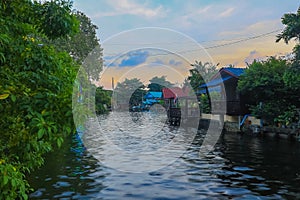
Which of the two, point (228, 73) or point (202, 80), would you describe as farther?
point (202, 80)

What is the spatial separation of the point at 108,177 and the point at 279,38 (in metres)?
14.1

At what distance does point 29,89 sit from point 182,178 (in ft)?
27.4

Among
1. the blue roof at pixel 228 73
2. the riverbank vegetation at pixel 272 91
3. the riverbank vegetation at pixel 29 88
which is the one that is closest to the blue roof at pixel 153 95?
the blue roof at pixel 228 73

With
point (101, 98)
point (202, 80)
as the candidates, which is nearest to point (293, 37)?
point (202, 80)

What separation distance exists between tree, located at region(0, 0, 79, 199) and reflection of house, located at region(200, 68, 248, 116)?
24.2m

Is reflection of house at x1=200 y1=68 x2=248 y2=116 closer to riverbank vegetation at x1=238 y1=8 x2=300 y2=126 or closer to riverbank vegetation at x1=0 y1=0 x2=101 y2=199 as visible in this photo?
riverbank vegetation at x1=238 y1=8 x2=300 y2=126

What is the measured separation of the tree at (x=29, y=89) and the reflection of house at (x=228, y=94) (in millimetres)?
24241

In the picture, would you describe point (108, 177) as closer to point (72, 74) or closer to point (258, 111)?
point (72, 74)

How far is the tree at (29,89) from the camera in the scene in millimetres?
3162

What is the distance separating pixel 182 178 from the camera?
1087 centimetres

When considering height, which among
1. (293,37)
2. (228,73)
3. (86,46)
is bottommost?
(228,73)

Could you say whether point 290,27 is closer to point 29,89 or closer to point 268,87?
point 268,87

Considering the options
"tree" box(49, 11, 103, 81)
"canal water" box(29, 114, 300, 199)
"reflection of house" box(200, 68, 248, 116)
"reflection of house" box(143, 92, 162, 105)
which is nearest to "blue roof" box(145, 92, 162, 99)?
"reflection of house" box(143, 92, 162, 105)

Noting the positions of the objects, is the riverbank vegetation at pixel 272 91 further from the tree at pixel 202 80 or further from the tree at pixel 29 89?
the tree at pixel 29 89
